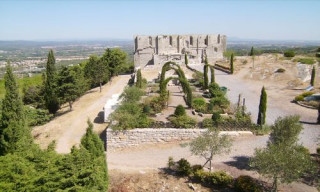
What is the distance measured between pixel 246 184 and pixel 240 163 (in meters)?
2.96

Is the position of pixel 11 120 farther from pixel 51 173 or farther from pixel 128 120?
pixel 51 173

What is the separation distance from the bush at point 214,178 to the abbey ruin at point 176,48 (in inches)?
1762

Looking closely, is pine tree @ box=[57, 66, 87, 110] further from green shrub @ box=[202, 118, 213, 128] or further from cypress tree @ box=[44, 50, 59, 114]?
green shrub @ box=[202, 118, 213, 128]

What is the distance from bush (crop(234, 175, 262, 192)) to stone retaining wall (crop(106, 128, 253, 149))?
18.4 feet

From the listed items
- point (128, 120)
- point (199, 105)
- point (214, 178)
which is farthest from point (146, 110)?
point (214, 178)

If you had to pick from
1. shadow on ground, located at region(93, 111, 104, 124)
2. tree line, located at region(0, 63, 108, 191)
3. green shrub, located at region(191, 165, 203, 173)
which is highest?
tree line, located at region(0, 63, 108, 191)

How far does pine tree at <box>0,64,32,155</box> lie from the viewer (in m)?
15.2

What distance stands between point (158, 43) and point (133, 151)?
45.6m

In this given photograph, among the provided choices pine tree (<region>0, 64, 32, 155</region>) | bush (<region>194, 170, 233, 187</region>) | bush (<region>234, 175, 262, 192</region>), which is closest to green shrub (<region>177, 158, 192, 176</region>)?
bush (<region>194, 170, 233, 187</region>)

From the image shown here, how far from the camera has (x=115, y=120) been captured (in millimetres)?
18734

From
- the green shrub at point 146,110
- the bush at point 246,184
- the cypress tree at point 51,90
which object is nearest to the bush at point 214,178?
the bush at point 246,184

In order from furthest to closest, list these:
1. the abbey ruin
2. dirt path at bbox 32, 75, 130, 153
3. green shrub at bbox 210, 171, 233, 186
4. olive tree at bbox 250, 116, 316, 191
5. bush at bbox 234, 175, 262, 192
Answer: the abbey ruin, dirt path at bbox 32, 75, 130, 153, green shrub at bbox 210, 171, 233, 186, bush at bbox 234, 175, 262, 192, olive tree at bbox 250, 116, 316, 191

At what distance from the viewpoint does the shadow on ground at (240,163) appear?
14860 millimetres

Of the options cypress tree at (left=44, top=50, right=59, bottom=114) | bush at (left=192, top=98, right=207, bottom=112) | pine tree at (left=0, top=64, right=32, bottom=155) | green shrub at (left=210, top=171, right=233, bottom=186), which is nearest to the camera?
green shrub at (left=210, top=171, right=233, bottom=186)
